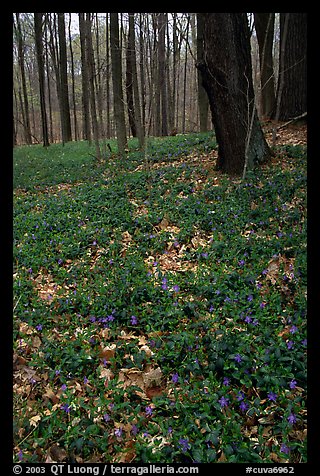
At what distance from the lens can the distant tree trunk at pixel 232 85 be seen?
6.14 m

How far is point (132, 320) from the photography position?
3.62 meters

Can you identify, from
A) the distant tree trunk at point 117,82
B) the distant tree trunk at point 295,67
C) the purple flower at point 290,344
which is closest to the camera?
the purple flower at point 290,344

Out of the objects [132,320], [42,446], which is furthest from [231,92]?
[42,446]

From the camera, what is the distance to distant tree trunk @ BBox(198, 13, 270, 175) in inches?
242

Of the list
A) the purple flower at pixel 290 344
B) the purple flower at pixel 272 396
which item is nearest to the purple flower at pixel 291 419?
the purple flower at pixel 272 396

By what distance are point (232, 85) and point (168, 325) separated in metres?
4.58

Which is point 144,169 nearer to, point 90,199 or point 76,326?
point 90,199

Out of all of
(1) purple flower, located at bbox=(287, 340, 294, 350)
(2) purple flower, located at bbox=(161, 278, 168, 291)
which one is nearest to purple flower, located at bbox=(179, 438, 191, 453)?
(1) purple flower, located at bbox=(287, 340, 294, 350)

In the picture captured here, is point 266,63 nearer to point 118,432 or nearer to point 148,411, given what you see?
point 148,411

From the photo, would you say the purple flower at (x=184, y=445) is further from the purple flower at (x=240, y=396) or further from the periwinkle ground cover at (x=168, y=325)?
the purple flower at (x=240, y=396)

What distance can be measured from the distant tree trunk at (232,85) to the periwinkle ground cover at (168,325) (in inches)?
24.3

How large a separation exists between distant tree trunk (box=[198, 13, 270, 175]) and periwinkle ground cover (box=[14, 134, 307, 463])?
62cm

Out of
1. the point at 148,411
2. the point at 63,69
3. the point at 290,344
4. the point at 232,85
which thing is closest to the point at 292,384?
the point at 290,344

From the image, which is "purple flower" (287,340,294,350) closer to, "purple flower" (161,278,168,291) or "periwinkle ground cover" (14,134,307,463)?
"periwinkle ground cover" (14,134,307,463)
